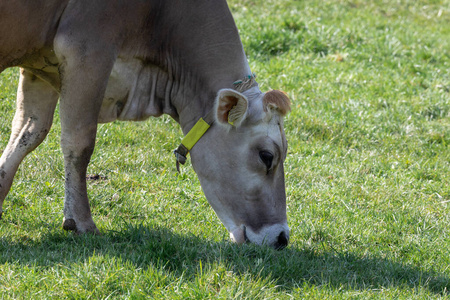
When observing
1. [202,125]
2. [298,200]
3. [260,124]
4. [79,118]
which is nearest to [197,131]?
[202,125]

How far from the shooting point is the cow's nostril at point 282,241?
4.59 m

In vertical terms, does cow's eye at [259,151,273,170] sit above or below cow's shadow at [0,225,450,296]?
above

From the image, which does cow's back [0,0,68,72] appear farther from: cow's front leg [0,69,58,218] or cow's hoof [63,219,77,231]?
cow's hoof [63,219,77,231]

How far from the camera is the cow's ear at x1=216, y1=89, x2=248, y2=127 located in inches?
175

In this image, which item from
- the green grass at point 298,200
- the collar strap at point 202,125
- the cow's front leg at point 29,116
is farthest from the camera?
the cow's front leg at point 29,116

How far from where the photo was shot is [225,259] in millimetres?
3943

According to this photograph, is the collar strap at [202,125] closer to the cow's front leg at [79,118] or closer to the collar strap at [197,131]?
the collar strap at [197,131]

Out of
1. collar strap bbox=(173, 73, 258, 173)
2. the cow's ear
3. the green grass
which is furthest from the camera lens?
collar strap bbox=(173, 73, 258, 173)

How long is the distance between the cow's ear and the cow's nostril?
2.87ft

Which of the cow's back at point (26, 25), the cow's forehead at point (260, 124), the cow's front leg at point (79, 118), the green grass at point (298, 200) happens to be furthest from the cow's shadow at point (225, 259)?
the cow's back at point (26, 25)

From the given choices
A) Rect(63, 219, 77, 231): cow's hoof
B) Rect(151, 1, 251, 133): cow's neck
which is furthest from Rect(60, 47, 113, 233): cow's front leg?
Rect(151, 1, 251, 133): cow's neck

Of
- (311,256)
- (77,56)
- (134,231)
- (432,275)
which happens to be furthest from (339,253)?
(77,56)

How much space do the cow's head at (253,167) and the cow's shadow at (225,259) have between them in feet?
0.93

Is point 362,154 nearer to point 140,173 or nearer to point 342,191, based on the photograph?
point 342,191
